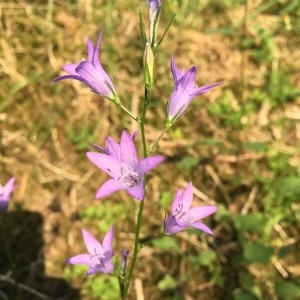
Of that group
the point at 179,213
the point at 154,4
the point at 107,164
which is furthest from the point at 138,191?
the point at 154,4

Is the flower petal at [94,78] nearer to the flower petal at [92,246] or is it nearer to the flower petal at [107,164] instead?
the flower petal at [107,164]

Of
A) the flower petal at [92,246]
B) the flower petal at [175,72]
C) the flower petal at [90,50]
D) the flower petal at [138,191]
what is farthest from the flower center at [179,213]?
the flower petal at [90,50]

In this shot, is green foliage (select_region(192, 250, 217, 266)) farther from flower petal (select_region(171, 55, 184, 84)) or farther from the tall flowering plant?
flower petal (select_region(171, 55, 184, 84))

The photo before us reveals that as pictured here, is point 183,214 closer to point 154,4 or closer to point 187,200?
point 187,200

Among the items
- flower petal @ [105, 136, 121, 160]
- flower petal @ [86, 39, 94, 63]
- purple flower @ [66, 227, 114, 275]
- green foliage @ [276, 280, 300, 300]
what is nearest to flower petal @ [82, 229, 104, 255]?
purple flower @ [66, 227, 114, 275]

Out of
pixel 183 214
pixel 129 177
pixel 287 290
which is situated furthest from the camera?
pixel 287 290

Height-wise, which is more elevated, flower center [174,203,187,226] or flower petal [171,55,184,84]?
flower petal [171,55,184,84]
